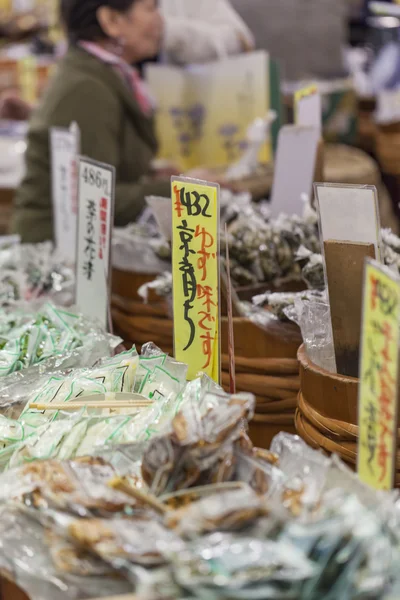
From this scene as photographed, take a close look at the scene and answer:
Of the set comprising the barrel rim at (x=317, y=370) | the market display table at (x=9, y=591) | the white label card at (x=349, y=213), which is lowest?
the market display table at (x=9, y=591)

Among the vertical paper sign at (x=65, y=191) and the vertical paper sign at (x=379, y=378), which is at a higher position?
the vertical paper sign at (x=65, y=191)

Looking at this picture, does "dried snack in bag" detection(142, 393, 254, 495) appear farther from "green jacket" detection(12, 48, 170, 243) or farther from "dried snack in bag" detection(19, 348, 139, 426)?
"green jacket" detection(12, 48, 170, 243)

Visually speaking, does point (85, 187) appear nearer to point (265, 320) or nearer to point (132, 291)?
point (132, 291)

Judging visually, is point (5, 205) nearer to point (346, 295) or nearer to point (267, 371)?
point (267, 371)

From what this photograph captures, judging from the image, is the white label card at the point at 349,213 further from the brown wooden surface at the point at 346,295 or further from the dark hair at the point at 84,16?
the dark hair at the point at 84,16

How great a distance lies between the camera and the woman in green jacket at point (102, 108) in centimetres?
242

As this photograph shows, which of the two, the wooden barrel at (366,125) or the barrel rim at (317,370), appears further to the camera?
the wooden barrel at (366,125)

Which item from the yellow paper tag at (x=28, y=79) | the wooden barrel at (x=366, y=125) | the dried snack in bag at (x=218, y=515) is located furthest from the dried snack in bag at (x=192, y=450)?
the wooden barrel at (x=366, y=125)

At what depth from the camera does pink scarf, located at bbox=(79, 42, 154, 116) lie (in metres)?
→ 2.54

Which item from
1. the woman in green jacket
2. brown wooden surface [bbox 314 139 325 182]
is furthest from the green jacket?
brown wooden surface [bbox 314 139 325 182]

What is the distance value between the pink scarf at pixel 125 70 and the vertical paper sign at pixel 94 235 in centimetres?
106

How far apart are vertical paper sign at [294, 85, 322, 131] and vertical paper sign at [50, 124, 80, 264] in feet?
1.84

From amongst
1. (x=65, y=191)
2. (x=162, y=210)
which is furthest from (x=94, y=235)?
(x=65, y=191)

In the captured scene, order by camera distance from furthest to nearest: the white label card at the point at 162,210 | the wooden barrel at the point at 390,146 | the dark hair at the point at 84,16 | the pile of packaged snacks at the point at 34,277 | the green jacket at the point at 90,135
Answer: the wooden barrel at the point at 390,146, the dark hair at the point at 84,16, the green jacket at the point at 90,135, the pile of packaged snacks at the point at 34,277, the white label card at the point at 162,210
